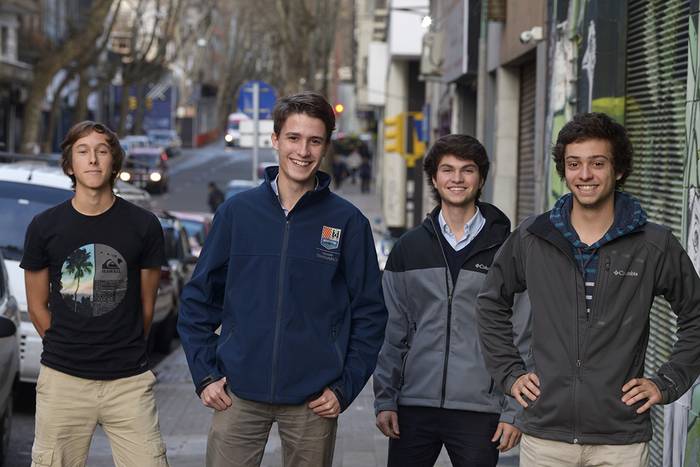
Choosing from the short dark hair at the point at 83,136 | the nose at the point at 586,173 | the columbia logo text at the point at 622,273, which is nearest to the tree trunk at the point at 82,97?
the short dark hair at the point at 83,136

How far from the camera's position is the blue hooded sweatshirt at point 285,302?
5242 mm

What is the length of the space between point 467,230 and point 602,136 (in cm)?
107

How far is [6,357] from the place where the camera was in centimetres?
860

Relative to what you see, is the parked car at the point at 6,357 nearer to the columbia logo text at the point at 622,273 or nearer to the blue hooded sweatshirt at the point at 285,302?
the blue hooded sweatshirt at the point at 285,302

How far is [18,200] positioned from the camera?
13039mm

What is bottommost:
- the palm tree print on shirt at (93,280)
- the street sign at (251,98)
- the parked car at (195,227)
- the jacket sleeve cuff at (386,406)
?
the parked car at (195,227)

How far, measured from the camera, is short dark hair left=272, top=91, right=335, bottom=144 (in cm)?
540

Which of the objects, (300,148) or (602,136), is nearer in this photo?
(602,136)

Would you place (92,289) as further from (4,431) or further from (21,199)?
(21,199)

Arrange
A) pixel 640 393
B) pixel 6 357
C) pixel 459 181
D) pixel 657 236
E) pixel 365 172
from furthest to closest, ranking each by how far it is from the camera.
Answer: pixel 365 172, pixel 6 357, pixel 459 181, pixel 657 236, pixel 640 393

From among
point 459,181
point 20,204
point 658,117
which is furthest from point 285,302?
point 20,204

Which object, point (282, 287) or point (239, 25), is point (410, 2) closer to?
point (282, 287)

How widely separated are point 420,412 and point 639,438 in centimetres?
121

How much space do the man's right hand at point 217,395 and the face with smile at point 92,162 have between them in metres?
1.28
